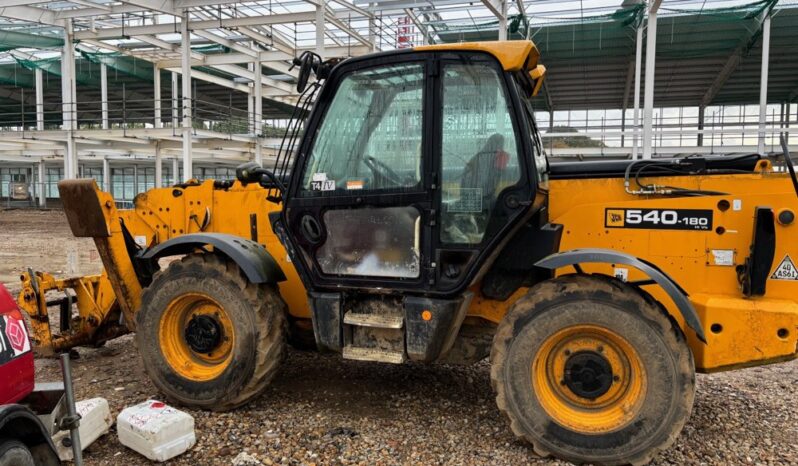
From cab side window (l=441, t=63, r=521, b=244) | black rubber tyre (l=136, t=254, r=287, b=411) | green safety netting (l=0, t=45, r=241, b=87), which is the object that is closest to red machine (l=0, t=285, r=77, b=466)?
black rubber tyre (l=136, t=254, r=287, b=411)

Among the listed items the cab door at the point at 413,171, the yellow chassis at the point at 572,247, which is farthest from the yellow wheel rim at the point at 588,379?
the cab door at the point at 413,171

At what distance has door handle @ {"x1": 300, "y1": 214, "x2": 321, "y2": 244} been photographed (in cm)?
435

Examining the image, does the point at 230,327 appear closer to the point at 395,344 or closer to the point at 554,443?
the point at 395,344

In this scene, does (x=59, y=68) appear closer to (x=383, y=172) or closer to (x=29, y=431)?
(x=383, y=172)

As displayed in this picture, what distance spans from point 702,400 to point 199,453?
401 cm

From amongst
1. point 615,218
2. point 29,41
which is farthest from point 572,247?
point 29,41

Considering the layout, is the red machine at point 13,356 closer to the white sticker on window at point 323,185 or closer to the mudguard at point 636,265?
the white sticker on window at point 323,185

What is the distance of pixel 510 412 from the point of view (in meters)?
3.80

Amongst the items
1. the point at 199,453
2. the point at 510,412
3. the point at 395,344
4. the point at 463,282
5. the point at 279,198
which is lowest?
the point at 199,453

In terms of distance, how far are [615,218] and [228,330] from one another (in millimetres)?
3061

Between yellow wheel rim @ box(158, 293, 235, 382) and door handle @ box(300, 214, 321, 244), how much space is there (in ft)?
3.00

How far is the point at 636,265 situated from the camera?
11.8 ft

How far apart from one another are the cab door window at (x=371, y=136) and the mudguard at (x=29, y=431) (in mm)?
2259

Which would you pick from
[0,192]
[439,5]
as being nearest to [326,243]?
[439,5]
